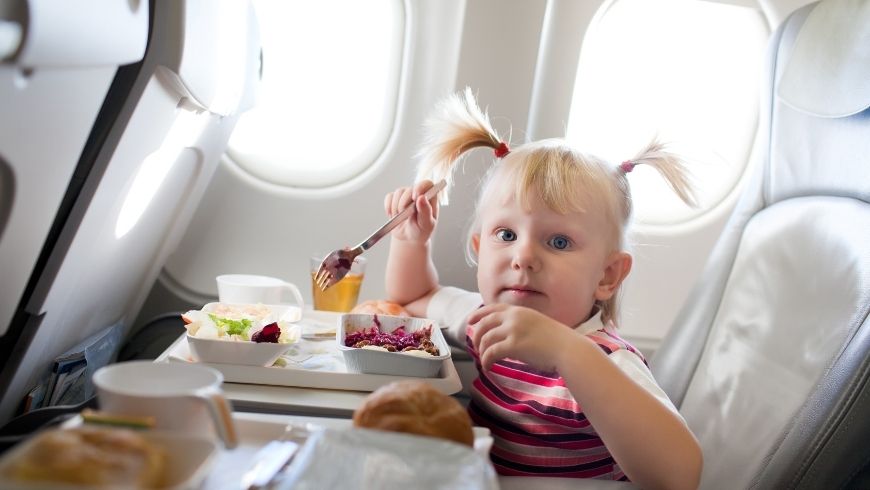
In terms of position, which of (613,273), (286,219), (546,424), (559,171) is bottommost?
(546,424)

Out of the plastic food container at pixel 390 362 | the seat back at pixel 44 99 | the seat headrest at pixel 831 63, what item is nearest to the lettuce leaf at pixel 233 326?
the plastic food container at pixel 390 362

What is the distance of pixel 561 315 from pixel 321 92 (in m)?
0.87

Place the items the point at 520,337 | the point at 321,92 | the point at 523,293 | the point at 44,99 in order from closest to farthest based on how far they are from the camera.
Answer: the point at 44,99
the point at 520,337
the point at 523,293
the point at 321,92

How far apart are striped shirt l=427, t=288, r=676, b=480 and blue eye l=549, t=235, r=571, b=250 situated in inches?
5.5

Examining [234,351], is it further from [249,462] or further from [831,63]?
[831,63]

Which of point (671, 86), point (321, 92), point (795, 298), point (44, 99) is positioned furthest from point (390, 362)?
point (671, 86)

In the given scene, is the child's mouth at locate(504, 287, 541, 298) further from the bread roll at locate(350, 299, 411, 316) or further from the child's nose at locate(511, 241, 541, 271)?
the bread roll at locate(350, 299, 411, 316)

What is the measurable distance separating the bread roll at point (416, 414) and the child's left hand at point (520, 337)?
0.23m

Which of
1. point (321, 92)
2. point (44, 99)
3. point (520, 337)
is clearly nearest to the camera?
point (44, 99)

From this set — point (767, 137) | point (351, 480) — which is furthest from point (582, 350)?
point (767, 137)

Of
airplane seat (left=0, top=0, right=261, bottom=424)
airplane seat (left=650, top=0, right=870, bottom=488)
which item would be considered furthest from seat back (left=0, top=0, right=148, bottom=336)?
airplane seat (left=650, top=0, right=870, bottom=488)

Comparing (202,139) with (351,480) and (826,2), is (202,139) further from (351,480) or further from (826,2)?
(826,2)

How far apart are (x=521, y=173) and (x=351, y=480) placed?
809mm

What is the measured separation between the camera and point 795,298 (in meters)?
1.39
